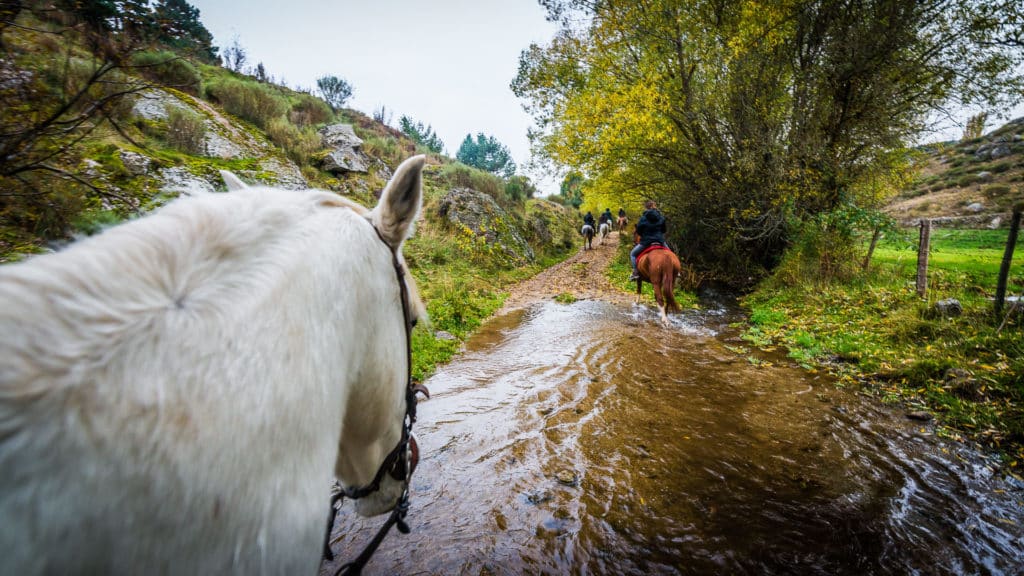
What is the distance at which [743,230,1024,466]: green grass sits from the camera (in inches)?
139

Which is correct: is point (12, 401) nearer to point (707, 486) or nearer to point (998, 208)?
point (707, 486)

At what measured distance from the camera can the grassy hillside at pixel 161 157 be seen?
9.27 ft

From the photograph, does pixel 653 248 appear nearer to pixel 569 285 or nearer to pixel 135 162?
pixel 569 285

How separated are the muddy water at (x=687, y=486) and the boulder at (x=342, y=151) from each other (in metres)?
11.9

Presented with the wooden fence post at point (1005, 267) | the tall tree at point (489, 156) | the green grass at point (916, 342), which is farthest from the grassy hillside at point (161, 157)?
the tall tree at point (489, 156)

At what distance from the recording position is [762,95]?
30.3 ft

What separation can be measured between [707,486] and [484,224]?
40.3 feet

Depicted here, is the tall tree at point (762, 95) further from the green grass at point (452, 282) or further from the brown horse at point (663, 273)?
the green grass at point (452, 282)

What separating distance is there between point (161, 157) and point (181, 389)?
8.92 m

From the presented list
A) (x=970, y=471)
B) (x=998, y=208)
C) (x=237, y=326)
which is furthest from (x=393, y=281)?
(x=998, y=208)

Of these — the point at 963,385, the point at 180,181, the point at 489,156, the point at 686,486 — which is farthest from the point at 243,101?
the point at 489,156

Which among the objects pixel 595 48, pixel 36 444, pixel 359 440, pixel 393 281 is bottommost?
pixel 359 440

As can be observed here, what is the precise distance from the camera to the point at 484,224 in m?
14.1

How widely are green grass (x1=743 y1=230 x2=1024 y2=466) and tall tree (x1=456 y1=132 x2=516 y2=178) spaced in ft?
161
